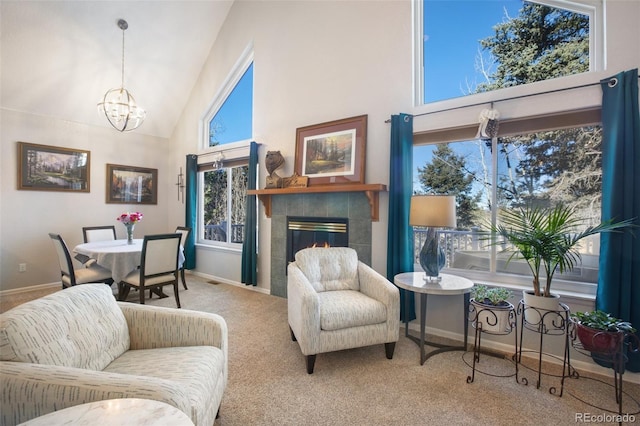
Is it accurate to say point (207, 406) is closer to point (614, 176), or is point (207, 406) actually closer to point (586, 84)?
point (614, 176)

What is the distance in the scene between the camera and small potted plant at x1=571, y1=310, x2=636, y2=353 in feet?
5.63

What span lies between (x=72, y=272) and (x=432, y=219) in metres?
3.83

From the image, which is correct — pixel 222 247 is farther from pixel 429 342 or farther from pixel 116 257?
pixel 429 342

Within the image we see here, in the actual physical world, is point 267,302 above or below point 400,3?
below

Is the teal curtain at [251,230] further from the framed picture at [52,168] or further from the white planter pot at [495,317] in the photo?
the white planter pot at [495,317]

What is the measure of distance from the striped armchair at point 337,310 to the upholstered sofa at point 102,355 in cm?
70

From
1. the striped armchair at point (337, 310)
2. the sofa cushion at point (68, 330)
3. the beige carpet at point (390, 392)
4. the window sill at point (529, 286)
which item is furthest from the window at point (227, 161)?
the window sill at point (529, 286)

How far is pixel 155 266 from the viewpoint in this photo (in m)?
3.33

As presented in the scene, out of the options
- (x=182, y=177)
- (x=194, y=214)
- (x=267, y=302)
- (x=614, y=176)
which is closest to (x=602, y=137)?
(x=614, y=176)

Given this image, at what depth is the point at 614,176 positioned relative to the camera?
2.06 meters

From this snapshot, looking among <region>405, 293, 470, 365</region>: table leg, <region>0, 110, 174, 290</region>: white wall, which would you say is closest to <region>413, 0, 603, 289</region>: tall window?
<region>405, 293, 470, 365</region>: table leg

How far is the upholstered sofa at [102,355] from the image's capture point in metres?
0.98

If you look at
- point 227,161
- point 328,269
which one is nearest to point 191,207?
point 227,161

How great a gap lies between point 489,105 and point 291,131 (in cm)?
236
